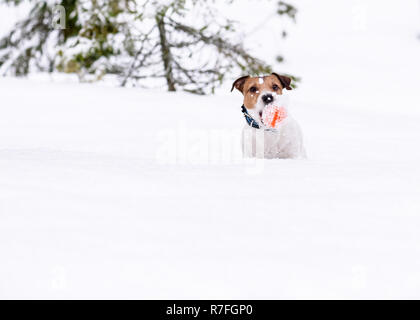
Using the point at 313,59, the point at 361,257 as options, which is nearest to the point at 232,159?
the point at 361,257

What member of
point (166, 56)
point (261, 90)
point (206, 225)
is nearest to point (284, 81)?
point (261, 90)

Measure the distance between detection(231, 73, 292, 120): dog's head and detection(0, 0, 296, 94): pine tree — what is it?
5182 millimetres

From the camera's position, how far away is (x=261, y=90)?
12.1ft

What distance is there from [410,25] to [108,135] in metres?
20.2

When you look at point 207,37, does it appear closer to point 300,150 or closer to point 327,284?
point 300,150

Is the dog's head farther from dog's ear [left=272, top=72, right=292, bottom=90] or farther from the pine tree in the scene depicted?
the pine tree

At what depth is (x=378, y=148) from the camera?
18.5ft

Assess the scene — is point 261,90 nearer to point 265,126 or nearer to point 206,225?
point 265,126

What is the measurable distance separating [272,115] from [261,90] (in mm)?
179

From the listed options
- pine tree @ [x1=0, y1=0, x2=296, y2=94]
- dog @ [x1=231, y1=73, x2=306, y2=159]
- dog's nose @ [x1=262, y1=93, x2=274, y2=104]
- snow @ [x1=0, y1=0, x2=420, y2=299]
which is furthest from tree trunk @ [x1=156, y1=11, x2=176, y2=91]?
dog's nose @ [x1=262, y1=93, x2=274, y2=104]

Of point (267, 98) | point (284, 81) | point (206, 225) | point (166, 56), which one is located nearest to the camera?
point (206, 225)

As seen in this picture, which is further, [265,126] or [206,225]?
[265,126]

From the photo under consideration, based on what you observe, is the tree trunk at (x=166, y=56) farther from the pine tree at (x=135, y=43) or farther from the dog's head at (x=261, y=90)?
the dog's head at (x=261, y=90)

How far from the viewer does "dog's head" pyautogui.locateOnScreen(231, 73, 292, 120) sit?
3.64 meters
